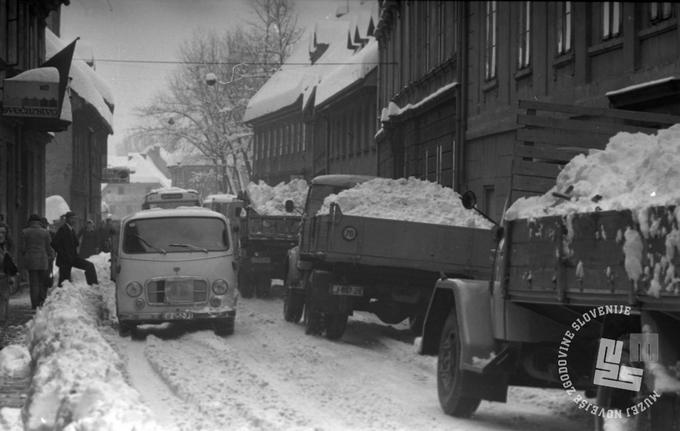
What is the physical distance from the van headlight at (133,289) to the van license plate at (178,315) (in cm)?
48

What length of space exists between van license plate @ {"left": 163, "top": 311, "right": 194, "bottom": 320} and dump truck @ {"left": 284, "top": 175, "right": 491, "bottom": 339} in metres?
1.63

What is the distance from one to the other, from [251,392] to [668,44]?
7.52 m

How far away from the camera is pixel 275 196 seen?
89.9 feet

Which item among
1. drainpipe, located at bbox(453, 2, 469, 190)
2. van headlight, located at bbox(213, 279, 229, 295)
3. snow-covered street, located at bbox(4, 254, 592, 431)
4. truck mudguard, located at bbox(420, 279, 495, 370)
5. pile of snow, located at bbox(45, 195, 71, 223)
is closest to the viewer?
snow-covered street, located at bbox(4, 254, 592, 431)

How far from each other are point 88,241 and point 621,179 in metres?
30.2

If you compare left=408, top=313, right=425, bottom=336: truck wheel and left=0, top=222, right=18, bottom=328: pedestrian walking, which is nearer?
left=408, top=313, right=425, bottom=336: truck wheel

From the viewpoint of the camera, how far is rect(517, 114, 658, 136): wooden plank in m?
8.18

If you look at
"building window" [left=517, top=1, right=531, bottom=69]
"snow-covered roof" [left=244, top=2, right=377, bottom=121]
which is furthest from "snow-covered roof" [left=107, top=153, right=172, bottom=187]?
"building window" [left=517, top=1, right=531, bottom=69]

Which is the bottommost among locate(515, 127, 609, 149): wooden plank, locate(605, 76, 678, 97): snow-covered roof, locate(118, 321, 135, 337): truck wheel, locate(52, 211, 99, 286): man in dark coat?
locate(118, 321, 135, 337): truck wheel

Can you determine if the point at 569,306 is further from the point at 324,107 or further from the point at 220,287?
the point at 324,107

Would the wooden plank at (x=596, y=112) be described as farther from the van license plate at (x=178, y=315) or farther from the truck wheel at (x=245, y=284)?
the truck wheel at (x=245, y=284)

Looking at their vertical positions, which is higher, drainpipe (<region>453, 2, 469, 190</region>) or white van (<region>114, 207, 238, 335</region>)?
drainpipe (<region>453, 2, 469, 190</region>)

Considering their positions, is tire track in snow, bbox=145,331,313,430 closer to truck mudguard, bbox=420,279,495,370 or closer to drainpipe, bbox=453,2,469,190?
truck mudguard, bbox=420,279,495,370

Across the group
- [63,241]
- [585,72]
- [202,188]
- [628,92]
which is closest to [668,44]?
[628,92]
